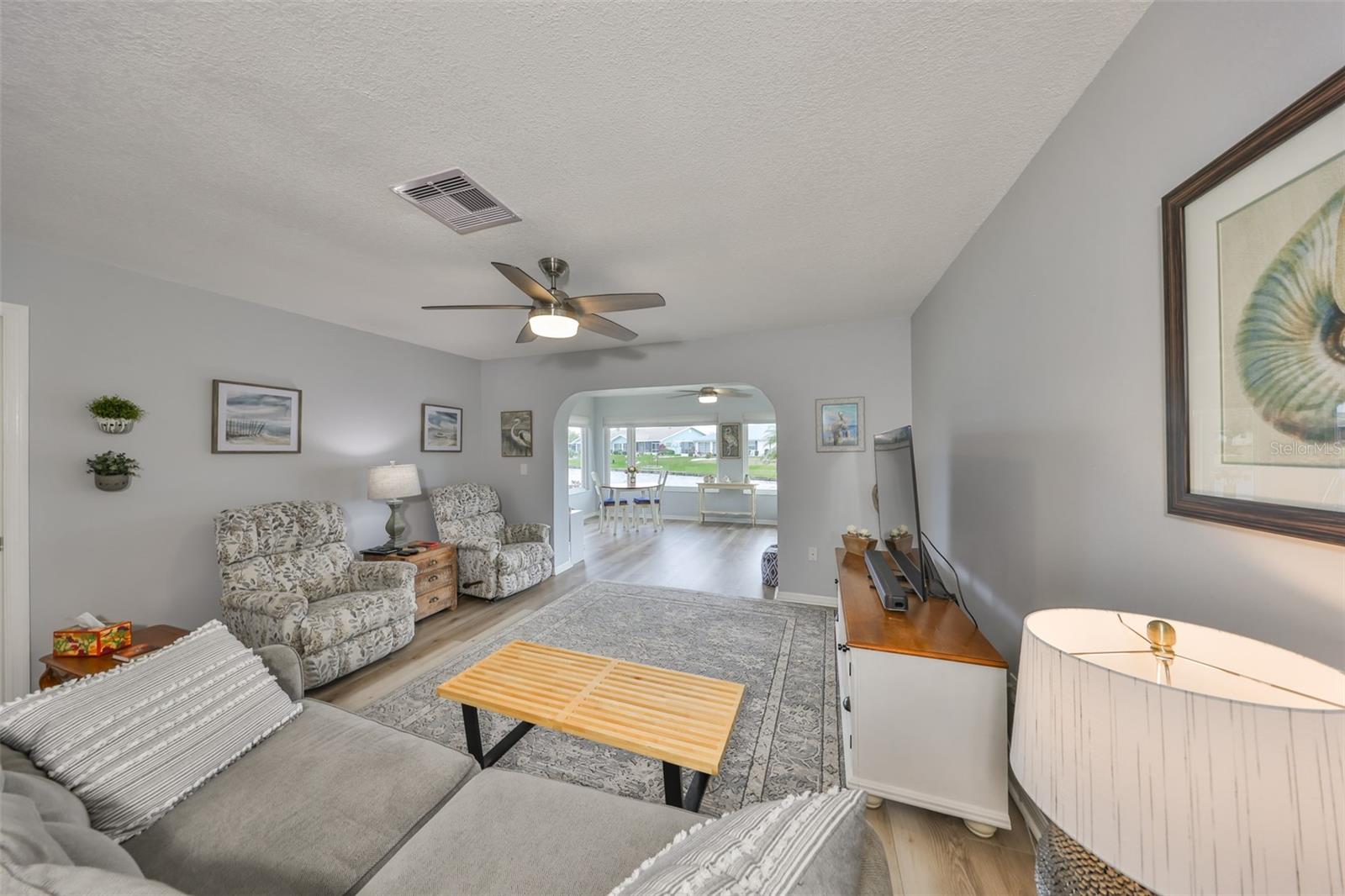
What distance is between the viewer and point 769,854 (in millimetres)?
610

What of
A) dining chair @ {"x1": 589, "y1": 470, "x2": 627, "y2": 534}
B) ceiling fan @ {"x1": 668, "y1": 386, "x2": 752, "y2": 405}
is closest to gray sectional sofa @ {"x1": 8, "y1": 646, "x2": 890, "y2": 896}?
ceiling fan @ {"x1": 668, "y1": 386, "x2": 752, "y2": 405}

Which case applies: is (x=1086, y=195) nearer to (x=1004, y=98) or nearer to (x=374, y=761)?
(x=1004, y=98)

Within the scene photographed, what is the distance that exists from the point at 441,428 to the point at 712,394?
150 inches

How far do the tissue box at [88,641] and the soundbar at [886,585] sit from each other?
3.39 m

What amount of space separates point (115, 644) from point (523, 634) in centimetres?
194

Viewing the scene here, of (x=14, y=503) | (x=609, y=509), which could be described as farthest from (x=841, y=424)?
(x=14, y=503)

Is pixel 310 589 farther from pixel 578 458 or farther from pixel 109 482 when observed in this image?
pixel 578 458

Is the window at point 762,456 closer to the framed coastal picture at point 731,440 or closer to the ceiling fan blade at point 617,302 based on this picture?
the framed coastal picture at point 731,440

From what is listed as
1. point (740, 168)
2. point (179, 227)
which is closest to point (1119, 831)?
point (740, 168)

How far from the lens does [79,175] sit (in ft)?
5.45

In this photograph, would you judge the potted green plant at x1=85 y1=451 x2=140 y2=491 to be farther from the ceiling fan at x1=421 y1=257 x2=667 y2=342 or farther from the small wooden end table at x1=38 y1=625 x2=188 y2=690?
the ceiling fan at x1=421 y1=257 x2=667 y2=342

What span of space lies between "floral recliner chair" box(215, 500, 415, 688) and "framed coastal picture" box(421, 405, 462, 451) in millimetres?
1152

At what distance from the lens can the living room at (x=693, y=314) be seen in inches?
27.8

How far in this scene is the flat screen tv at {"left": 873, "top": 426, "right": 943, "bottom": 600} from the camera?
193 centimetres
